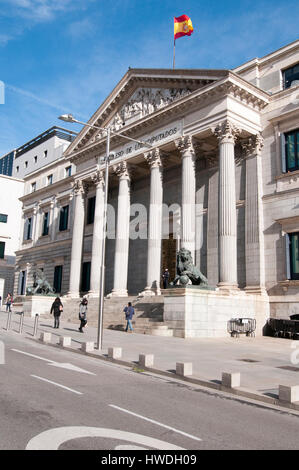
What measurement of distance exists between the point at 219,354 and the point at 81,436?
12.1 m

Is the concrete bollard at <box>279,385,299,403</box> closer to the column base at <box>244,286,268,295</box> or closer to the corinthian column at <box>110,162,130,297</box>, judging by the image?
the column base at <box>244,286,268,295</box>

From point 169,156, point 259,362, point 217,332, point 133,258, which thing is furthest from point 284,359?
point 133,258

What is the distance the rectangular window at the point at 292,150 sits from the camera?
28.1 metres

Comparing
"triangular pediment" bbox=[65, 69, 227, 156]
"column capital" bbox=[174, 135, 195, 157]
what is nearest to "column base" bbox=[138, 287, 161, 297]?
"column capital" bbox=[174, 135, 195, 157]

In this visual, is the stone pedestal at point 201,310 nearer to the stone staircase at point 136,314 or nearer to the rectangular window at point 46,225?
the stone staircase at point 136,314

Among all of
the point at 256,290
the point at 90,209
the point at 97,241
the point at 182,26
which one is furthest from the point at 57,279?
the point at 182,26

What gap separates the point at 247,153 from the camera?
30406 mm

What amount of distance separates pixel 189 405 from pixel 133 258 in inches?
1211

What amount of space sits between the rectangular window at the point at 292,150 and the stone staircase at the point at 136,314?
40.0 feet

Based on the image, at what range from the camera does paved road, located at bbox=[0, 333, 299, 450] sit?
6.18m

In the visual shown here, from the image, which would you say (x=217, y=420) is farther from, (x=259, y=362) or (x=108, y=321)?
(x=108, y=321)

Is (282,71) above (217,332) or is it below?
above

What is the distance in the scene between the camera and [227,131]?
27984 mm
